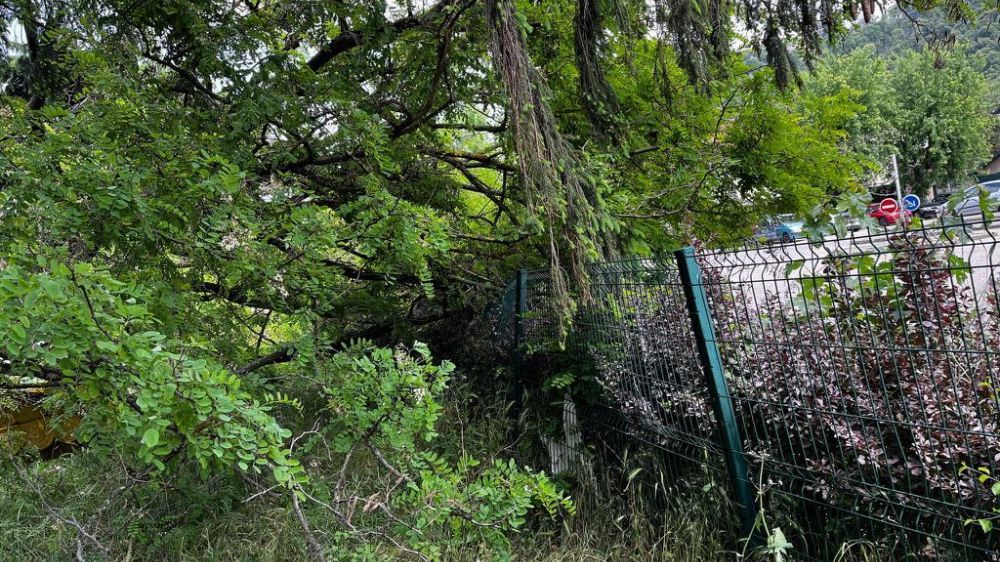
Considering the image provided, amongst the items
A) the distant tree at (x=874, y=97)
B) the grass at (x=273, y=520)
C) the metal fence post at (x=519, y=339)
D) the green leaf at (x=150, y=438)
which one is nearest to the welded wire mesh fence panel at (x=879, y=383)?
the grass at (x=273, y=520)

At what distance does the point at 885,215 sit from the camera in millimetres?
2561

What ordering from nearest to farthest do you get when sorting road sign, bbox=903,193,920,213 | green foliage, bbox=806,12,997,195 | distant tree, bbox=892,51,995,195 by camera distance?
road sign, bbox=903,193,920,213 → green foliage, bbox=806,12,997,195 → distant tree, bbox=892,51,995,195

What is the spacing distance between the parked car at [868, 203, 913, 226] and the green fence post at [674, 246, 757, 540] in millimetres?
738

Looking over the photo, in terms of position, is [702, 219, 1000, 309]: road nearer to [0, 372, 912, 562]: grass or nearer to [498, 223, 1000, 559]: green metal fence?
[498, 223, 1000, 559]: green metal fence

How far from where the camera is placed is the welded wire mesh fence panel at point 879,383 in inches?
91.2

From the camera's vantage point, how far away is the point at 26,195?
10.1ft

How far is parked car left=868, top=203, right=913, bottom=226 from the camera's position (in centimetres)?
247

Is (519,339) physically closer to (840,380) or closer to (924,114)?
(840,380)

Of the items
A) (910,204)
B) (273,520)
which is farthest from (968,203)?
(273,520)

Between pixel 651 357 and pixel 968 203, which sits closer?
pixel 968 203

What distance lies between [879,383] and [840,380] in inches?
6.5

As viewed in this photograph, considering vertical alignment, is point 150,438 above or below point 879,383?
above

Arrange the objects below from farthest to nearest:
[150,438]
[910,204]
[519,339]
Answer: [519,339] < [910,204] < [150,438]

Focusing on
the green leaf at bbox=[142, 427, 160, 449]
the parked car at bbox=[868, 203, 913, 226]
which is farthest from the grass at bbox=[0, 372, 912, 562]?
the parked car at bbox=[868, 203, 913, 226]
